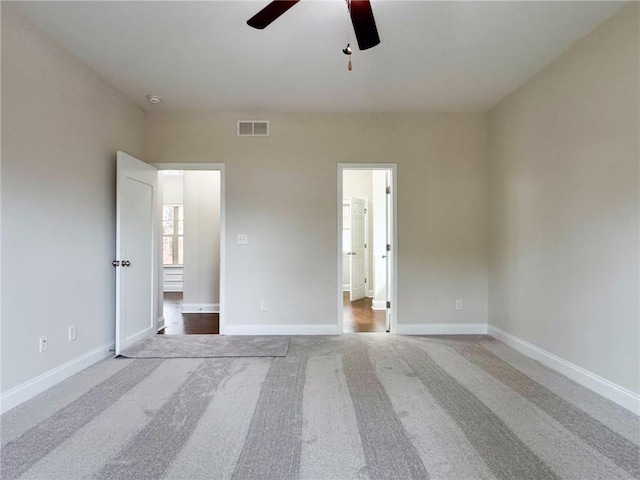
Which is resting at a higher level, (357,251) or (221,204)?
(221,204)

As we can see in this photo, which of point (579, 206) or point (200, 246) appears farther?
point (200, 246)

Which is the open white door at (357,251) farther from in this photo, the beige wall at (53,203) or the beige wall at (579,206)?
the beige wall at (53,203)

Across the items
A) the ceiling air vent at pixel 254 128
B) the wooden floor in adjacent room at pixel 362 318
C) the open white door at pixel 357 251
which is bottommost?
the wooden floor in adjacent room at pixel 362 318

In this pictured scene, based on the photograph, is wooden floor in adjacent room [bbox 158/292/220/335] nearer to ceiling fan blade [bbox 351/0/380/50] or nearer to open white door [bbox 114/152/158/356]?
open white door [bbox 114/152/158/356]

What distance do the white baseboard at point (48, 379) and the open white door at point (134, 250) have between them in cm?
→ 19

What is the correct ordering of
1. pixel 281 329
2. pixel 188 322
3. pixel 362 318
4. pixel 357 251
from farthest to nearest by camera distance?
pixel 357 251, pixel 362 318, pixel 188 322, pixel 281 329

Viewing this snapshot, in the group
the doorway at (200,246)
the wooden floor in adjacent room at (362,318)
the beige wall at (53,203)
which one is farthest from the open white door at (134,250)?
the wooden floor in adjacent room at (362,318)

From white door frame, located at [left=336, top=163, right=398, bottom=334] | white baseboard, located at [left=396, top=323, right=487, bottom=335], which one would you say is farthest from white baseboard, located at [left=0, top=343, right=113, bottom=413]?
white baseboard, located at [left=396, top=323, right=487, bottom=335]

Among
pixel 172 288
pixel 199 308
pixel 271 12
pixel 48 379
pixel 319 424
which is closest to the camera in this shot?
pixel 271 12

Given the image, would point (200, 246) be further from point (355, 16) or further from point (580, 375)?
point (580, 375)

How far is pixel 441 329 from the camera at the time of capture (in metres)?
3.95

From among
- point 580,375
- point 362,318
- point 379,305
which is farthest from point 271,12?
point 379,305

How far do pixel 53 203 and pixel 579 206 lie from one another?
4213mm

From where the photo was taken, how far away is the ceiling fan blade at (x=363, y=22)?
68.2 inches
